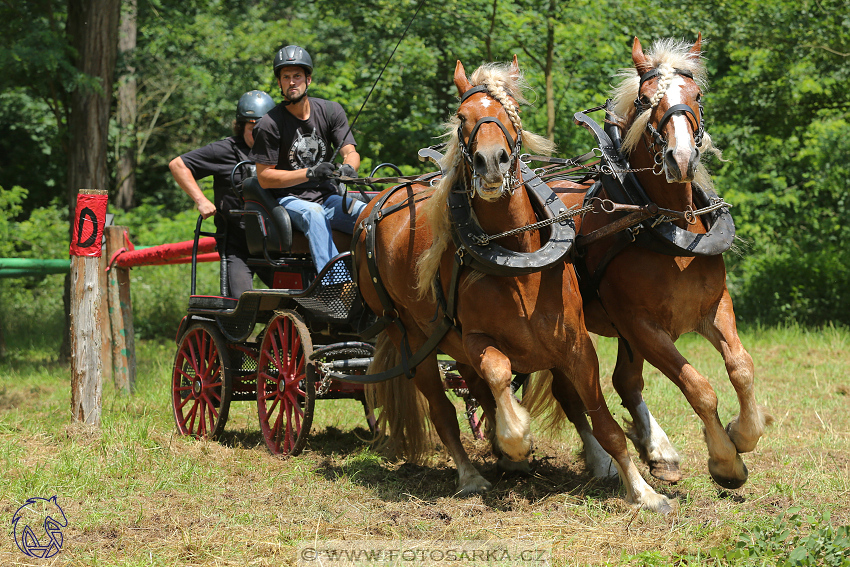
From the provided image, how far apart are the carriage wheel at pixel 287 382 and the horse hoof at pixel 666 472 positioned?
2080 mm

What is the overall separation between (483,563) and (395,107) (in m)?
9.11

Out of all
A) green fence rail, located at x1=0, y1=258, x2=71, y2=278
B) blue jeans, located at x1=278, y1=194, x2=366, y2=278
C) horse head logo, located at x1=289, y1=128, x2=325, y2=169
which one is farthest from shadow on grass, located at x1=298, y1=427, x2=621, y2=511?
green fence rail, located at x1=0, y1=258, x2=71, y2=278

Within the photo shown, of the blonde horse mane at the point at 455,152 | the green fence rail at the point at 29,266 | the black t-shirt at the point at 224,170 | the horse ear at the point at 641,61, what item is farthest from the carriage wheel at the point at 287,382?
the green fence rail at the point at 29,266

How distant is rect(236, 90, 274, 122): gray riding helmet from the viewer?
6.46 meters

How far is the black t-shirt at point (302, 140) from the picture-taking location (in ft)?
17.7

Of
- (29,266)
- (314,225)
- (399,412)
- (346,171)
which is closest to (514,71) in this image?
(346,171)

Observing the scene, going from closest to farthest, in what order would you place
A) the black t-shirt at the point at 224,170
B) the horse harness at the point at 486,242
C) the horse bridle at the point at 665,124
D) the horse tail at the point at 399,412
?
the horse bridle at the point at 665,124, the horse harness at the point at 486,242, the horse tail at the point at 399,412, the black t-shirt at the point at 224,170

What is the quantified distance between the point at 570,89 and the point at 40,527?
8413 millimetres

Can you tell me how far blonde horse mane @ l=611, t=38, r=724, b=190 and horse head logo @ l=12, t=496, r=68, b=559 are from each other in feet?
10.4

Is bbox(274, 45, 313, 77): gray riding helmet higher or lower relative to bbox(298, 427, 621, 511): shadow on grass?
higher

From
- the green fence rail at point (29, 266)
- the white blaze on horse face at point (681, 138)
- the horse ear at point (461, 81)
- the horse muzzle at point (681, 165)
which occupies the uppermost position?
the horse ear at point (461, 81)

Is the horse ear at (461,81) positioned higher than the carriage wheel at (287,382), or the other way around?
the horse ear at (461,81)

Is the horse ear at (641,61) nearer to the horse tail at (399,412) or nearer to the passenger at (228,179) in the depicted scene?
the horse tail at (399,412)

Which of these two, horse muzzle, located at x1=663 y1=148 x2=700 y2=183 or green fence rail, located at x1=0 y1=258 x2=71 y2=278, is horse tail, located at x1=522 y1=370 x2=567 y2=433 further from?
green fence rail, located at x1=0 y1=258 x2=71 y2=278
